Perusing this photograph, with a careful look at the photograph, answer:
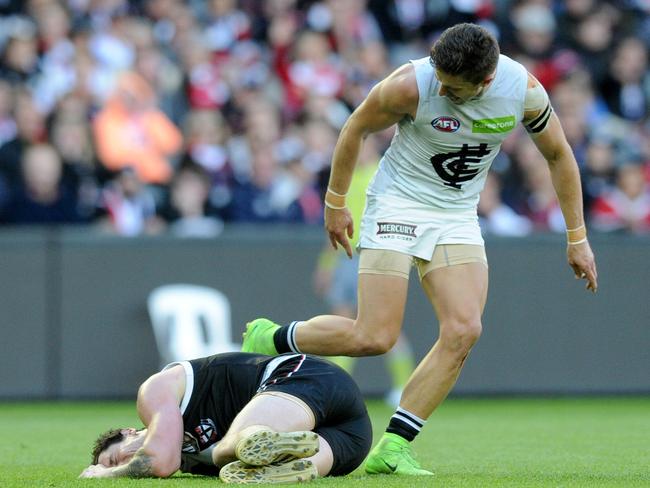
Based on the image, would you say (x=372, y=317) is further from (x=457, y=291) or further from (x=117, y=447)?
(x=117, y=447)

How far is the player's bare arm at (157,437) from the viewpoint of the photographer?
5.92 metres

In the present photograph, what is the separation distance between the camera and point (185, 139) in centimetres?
1401

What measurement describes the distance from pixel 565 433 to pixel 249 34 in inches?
294

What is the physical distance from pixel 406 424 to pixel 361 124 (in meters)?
1.49

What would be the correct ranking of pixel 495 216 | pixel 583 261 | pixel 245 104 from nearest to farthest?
1. pixel 583 261
2. pixel 495 216
3. pixel 245 104

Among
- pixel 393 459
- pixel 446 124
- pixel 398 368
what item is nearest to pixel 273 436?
pixel 393 459

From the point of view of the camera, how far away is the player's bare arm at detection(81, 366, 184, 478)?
592 cm

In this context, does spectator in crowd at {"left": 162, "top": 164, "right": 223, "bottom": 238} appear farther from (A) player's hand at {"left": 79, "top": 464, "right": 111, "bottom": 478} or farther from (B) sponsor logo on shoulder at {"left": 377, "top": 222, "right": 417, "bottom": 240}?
(A) player's hand at {"left": 79, "top": 464, "right": 111, "bottom": 478}

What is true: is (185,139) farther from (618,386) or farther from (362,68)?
(618,386)

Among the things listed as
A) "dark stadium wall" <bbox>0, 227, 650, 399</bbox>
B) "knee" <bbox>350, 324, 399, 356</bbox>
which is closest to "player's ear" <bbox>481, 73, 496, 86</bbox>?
"knee" <bbox>350, 324, 399, 356</bbox>

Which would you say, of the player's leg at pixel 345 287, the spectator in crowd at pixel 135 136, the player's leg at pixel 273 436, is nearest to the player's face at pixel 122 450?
the player's leg at pixel 273 436

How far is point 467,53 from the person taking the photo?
6.19m

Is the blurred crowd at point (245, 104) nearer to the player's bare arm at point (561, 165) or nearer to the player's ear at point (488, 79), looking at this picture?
the player's bare arm at point (561, 165)

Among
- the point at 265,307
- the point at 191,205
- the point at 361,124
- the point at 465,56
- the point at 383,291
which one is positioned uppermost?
the point at 465,56
